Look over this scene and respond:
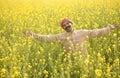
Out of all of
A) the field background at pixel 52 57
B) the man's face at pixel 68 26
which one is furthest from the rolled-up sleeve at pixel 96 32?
the man's face at pixel 68 26

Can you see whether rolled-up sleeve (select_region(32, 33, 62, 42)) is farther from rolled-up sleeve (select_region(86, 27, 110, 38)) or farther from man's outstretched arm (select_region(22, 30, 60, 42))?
rolled-up sleeve (select_region(86, 27, 110, 38))

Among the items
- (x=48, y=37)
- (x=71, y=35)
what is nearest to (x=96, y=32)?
(x=71, y=35)

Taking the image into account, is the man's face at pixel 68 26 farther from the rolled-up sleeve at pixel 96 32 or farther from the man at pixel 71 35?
the rolled-up sleeve at pixel 96 32

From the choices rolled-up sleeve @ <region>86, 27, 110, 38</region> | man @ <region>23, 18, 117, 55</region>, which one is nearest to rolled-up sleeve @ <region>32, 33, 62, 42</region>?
man @ <region>23, 18, 117, 55</region>

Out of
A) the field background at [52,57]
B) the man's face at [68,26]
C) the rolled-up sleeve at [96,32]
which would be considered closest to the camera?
the field background at [52,57]

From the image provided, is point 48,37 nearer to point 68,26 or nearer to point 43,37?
point 43,37

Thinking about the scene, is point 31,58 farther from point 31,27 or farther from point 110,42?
point 31,27

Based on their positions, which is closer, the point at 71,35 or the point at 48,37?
the point at 71,35

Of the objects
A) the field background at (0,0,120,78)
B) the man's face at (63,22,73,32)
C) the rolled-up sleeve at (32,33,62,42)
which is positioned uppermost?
the man's face at (63,22,73,32)

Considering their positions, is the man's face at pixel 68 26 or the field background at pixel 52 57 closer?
the field background at pixel 52 57

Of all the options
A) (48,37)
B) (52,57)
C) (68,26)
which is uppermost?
(68,26)

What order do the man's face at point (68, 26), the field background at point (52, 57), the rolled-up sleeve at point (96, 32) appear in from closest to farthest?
1. the field background at point (52, 57)
2. the man's face at point (68, 26)
3. the rolled-up sleeve at point (96, 32)

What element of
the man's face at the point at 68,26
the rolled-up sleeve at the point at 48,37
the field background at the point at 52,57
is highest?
the man's face at the point at 68,26

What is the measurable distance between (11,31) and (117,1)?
468 cm
